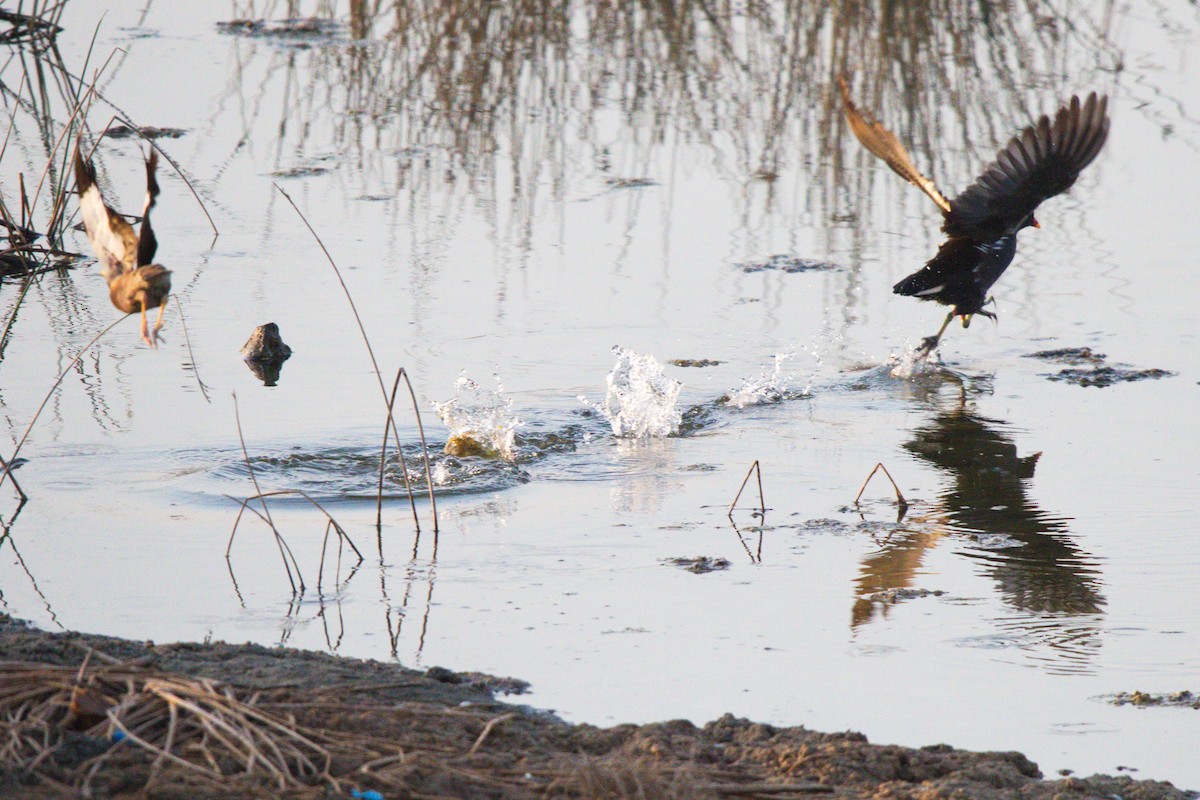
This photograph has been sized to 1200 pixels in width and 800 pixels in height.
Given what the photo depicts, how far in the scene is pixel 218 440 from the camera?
16.5ft

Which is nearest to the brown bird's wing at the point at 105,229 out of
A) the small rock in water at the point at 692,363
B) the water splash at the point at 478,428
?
the water splash at the point at 478,428

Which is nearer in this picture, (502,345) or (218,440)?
(218,440)

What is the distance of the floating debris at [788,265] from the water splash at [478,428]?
2041 mm

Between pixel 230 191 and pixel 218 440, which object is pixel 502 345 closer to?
pixel 218 440

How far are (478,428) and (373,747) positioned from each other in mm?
2539

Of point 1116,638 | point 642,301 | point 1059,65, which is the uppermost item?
point 1059,65

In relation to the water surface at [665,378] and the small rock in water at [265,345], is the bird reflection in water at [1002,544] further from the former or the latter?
the small rock in water at [265,345]

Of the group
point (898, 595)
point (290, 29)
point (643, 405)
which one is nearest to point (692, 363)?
point (643, 405)

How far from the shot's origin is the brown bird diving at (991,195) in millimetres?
5582

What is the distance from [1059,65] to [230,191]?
5976 millimetres

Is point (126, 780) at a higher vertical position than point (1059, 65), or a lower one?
lower

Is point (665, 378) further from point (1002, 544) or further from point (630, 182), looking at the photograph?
point (630, 182)

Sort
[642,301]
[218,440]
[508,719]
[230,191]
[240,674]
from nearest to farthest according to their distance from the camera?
[508,719], [240,674], [218,440], [642,301], [230,191]

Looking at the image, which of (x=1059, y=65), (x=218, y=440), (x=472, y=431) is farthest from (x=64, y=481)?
(x=1059, y=65)
